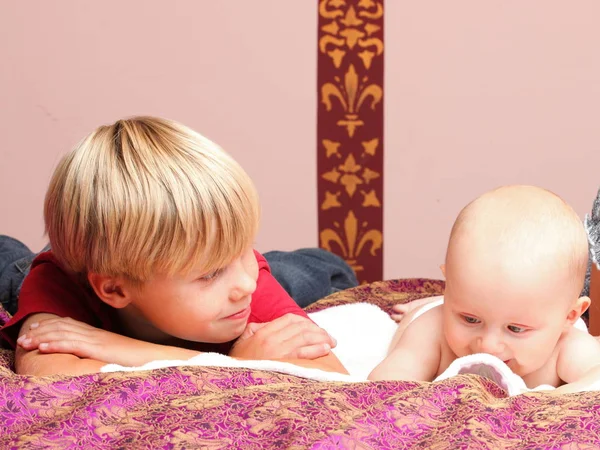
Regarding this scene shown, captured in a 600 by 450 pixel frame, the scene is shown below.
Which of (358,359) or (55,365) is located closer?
(55,365)

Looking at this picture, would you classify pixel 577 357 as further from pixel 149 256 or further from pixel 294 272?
pixel 294 272

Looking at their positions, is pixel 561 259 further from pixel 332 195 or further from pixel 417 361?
pixel 332 195

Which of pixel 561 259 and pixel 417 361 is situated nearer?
pixel 561 259

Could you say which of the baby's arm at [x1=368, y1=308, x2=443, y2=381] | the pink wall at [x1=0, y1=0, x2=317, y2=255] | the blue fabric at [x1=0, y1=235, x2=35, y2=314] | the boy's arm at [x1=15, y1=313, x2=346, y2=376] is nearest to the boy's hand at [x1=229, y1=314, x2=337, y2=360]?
the boy's arm at [x1=15, y1=313, x2=346, y2=376]

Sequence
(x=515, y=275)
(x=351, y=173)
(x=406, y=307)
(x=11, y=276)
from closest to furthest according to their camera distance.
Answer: (x=515, y=275) < (x=406, y=307) < (x=11, y=276) < (x=351, y=173)

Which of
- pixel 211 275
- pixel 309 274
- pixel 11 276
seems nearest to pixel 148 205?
pixel 211 275

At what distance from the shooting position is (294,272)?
7.45 ft

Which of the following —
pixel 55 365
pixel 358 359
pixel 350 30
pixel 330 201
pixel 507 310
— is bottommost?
pixel 330 201

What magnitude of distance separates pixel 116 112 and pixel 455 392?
2.46 metres

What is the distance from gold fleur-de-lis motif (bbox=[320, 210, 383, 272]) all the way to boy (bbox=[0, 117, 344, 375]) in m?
1.85

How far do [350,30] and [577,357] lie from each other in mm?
2074

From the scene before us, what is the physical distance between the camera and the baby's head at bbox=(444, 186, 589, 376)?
1.37 m

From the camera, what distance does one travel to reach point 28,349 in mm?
1502

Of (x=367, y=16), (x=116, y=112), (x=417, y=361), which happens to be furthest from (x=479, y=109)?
(x=417, y=361)
